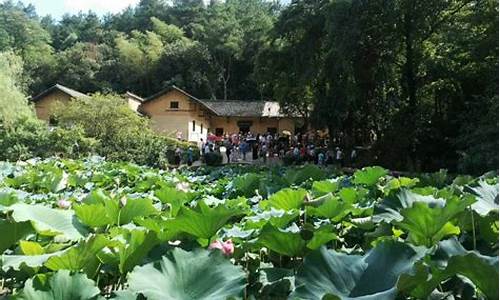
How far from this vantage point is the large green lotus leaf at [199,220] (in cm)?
183

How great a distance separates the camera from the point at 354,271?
1415 mm

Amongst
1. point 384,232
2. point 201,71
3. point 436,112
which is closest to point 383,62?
point 436,112

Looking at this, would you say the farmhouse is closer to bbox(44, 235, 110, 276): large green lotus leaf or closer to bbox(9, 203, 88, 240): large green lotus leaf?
bbox(9, 203, 88, 240): large green lotus leaf

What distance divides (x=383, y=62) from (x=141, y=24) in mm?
49602

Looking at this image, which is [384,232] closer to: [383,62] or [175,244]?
[175,244]

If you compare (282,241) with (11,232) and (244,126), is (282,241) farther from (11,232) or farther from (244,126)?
(244,126)

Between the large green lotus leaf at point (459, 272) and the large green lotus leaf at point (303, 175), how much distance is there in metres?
3.58

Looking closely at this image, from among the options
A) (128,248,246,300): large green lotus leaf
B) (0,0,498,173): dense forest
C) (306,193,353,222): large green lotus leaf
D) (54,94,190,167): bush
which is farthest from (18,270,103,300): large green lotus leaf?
(54,94,190,167): bush

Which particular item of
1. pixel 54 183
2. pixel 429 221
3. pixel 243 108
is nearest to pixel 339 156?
pixel 54 183

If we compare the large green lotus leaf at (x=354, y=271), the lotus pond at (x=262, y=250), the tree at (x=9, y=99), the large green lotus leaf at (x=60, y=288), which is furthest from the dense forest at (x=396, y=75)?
the large green lotus leaf at (x=60, y=288)

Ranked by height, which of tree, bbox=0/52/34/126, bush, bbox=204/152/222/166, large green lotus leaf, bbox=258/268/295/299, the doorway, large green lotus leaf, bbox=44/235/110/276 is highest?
tree, bbox=0/52/34/126

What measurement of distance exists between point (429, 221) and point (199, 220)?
0.75 metres

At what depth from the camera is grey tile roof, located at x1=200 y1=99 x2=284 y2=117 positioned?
1439 inches

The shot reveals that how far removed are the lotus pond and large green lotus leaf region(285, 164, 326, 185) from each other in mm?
2042
